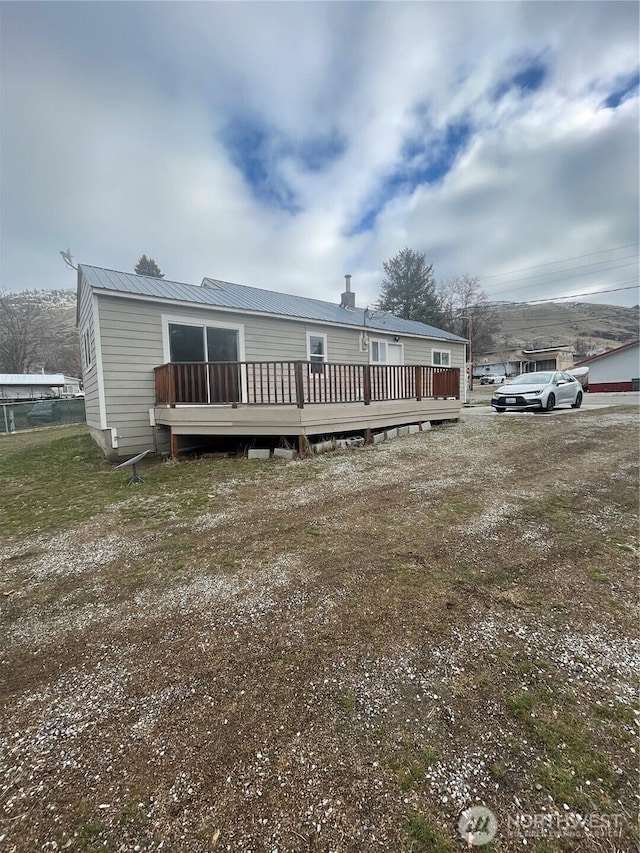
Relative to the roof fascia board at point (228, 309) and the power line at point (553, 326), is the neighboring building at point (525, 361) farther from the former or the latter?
the roof fascia board at point (228, 309)

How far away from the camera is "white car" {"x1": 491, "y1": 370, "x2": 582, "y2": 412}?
12250mm

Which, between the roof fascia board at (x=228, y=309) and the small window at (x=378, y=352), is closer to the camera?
the roof fascia board at (x=228, y=309)

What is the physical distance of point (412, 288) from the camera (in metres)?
38.1

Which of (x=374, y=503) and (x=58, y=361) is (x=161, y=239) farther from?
(x=58, y=361)

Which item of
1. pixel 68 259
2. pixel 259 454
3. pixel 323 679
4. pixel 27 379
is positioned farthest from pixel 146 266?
pixel 323 679

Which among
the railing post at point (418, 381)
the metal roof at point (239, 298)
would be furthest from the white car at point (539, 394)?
the railing post at point (418, 381)

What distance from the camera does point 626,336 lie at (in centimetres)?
8294

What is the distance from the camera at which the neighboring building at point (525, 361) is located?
5248cm

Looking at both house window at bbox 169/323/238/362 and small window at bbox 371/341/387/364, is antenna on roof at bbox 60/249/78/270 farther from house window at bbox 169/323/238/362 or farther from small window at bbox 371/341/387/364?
small window at bbox 371/341/387/364

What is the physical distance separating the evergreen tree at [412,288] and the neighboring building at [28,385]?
3768cm

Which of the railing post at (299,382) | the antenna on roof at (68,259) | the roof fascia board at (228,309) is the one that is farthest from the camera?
the antenna on roof at (68,259)

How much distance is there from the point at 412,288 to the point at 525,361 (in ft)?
87.8

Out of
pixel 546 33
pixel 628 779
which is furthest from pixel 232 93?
pixel 628 779

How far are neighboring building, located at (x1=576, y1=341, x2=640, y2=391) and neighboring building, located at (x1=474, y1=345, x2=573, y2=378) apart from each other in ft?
85.6
